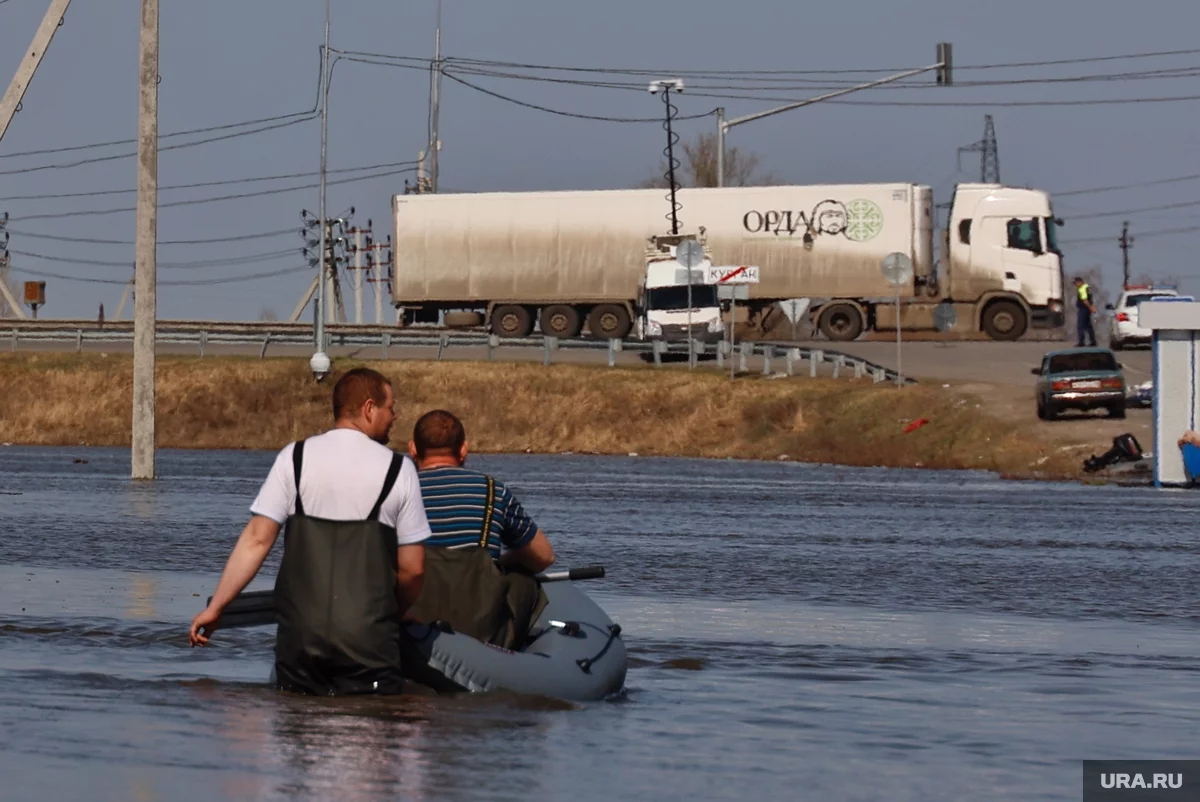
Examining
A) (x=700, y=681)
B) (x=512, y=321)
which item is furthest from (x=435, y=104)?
(x=700, y=681)

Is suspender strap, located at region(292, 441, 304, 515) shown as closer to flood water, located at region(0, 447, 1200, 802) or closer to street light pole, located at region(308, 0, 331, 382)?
flood water, located at region(0, 447, 1200, 802)

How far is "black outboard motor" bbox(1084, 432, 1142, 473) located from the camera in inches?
1454

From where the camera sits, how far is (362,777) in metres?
7.39

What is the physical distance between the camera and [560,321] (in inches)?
2399

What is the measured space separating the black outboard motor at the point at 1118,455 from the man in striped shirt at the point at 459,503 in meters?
28.7

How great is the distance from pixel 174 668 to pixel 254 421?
44063 millimetres

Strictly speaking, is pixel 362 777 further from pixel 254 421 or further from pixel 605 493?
pixel 254 421

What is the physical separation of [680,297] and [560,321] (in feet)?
18.4

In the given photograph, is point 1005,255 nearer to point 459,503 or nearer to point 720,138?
point 720,138

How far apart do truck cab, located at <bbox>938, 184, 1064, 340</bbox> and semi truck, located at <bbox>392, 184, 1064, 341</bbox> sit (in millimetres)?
37

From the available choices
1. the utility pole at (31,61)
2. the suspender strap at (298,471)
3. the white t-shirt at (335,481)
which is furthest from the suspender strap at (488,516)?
the utility pole at (31,61)

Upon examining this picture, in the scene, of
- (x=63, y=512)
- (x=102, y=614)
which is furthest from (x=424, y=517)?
(x=63, y=512)

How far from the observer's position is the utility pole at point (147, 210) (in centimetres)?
3095

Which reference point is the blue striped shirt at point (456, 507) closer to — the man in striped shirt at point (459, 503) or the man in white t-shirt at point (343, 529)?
the man in striped shirt at point (459, 503)
